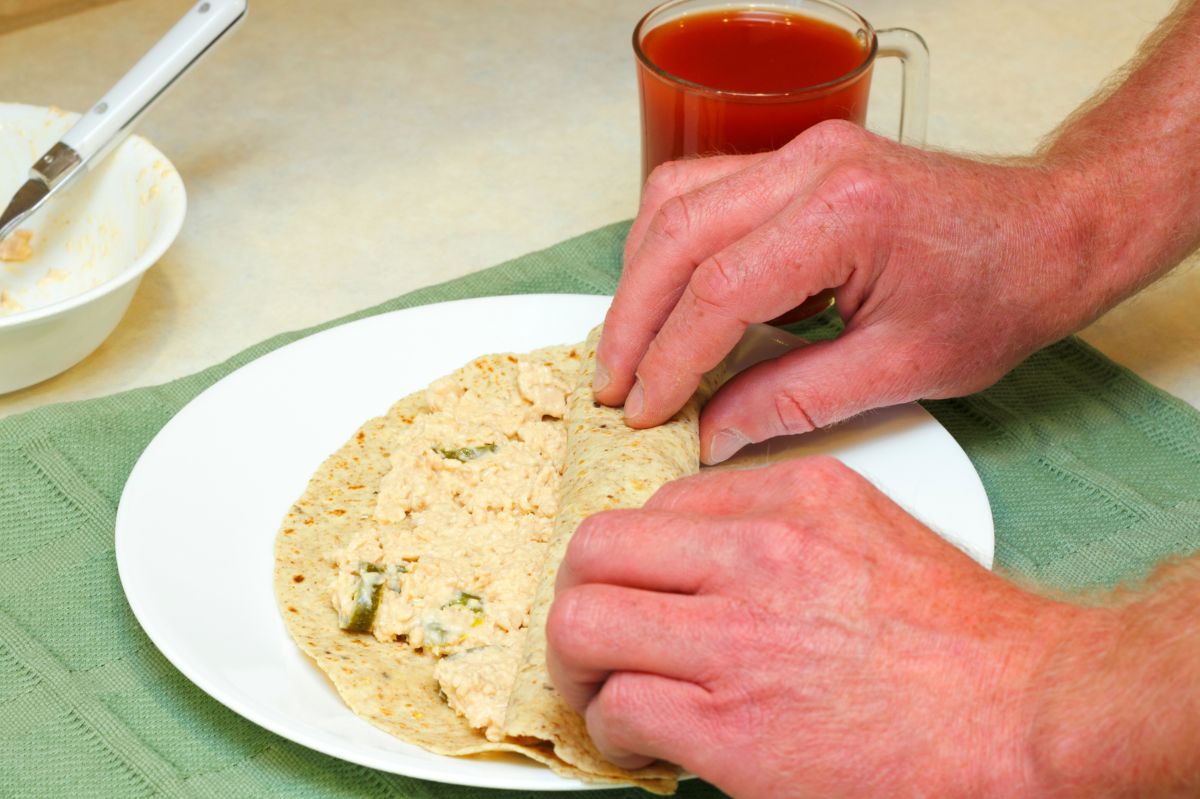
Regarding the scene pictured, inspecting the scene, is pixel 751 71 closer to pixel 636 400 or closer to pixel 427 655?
pixel 636 400

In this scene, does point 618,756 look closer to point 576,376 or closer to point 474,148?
point 576,376

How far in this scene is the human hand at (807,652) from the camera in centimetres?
100

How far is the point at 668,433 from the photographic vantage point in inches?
60.2

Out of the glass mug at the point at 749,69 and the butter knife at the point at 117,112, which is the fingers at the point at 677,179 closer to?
the glass mug at the point at 749,69

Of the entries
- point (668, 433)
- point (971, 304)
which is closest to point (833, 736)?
point (668, 433)

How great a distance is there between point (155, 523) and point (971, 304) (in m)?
0.98

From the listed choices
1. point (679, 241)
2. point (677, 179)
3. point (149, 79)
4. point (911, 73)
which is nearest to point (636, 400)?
point (679, 241)

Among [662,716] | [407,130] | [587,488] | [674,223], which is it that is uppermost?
[674,223]

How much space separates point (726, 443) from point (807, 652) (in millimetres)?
565

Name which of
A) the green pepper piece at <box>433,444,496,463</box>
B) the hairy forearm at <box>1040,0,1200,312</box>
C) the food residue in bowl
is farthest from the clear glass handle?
the food residue in bowl

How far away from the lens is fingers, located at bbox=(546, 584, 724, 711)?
3.39 ft

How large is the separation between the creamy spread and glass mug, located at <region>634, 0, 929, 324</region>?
1.25ft

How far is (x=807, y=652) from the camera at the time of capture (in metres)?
1.03

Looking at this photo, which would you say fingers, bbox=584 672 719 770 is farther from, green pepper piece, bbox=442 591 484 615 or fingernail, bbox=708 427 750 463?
fingernail, bbox=708 427 750 463
